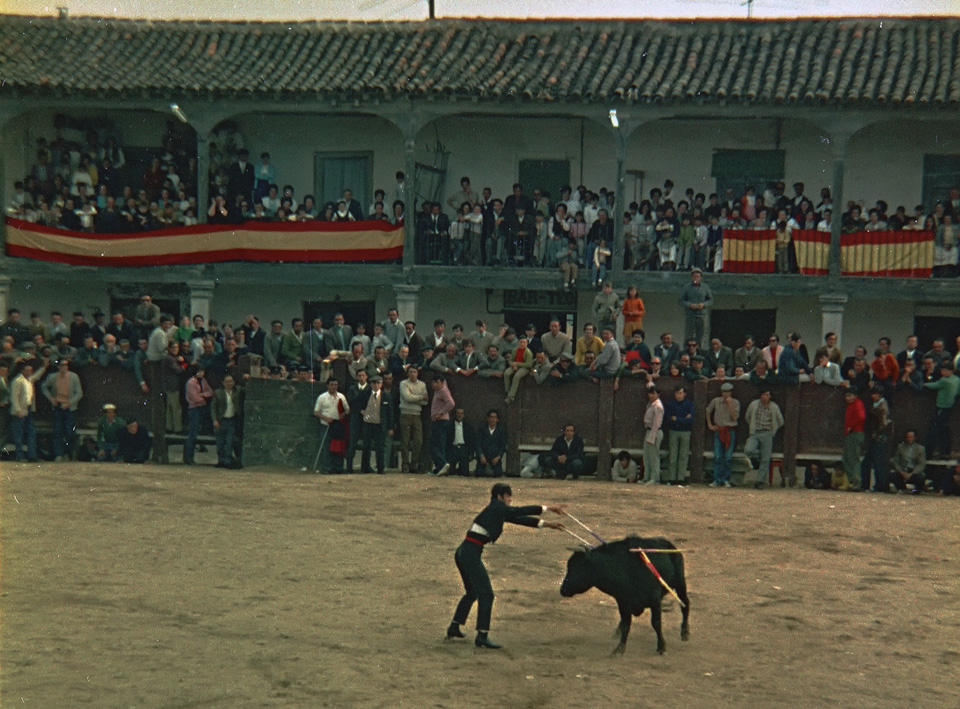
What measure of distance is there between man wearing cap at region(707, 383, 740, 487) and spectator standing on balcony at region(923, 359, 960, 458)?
2875mm

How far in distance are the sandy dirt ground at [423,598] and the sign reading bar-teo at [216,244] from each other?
24.0 feet

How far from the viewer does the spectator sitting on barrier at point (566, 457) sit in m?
21.5

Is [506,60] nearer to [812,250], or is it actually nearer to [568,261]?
[568,261]

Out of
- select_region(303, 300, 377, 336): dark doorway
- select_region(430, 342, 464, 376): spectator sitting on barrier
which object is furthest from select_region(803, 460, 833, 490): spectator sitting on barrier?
select_region(303, 300, 377, 336): dark doorway

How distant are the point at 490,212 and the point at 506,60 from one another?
318cm

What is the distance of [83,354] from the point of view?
23.2m

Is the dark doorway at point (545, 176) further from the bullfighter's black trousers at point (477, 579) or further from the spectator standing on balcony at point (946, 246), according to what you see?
the bullfighter's black trousers at point (477, 579)

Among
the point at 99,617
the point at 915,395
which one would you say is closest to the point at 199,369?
the point at 99,617

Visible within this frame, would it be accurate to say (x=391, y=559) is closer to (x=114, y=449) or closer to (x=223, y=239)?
(x=114, y=449)

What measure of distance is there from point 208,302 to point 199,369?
6.18 m

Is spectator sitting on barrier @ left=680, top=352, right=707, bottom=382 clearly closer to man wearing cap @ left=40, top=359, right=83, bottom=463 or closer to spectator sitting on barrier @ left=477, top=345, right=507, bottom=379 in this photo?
spectator sitting on barrier @ left=477, top=345, right=507, bottom=379

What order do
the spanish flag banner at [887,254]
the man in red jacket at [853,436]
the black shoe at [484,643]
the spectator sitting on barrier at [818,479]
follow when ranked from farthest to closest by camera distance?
Result: the spanish flag banner at [887,254]
the spectator sitting on barrier at [818,479]
the man in red jacket at [853,436]
the black shoe at [484,643]

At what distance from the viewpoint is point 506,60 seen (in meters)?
27.5

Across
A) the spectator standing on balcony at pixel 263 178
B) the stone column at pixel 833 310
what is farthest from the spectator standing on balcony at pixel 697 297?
the spectator standing on balcony at pixel 263 178
